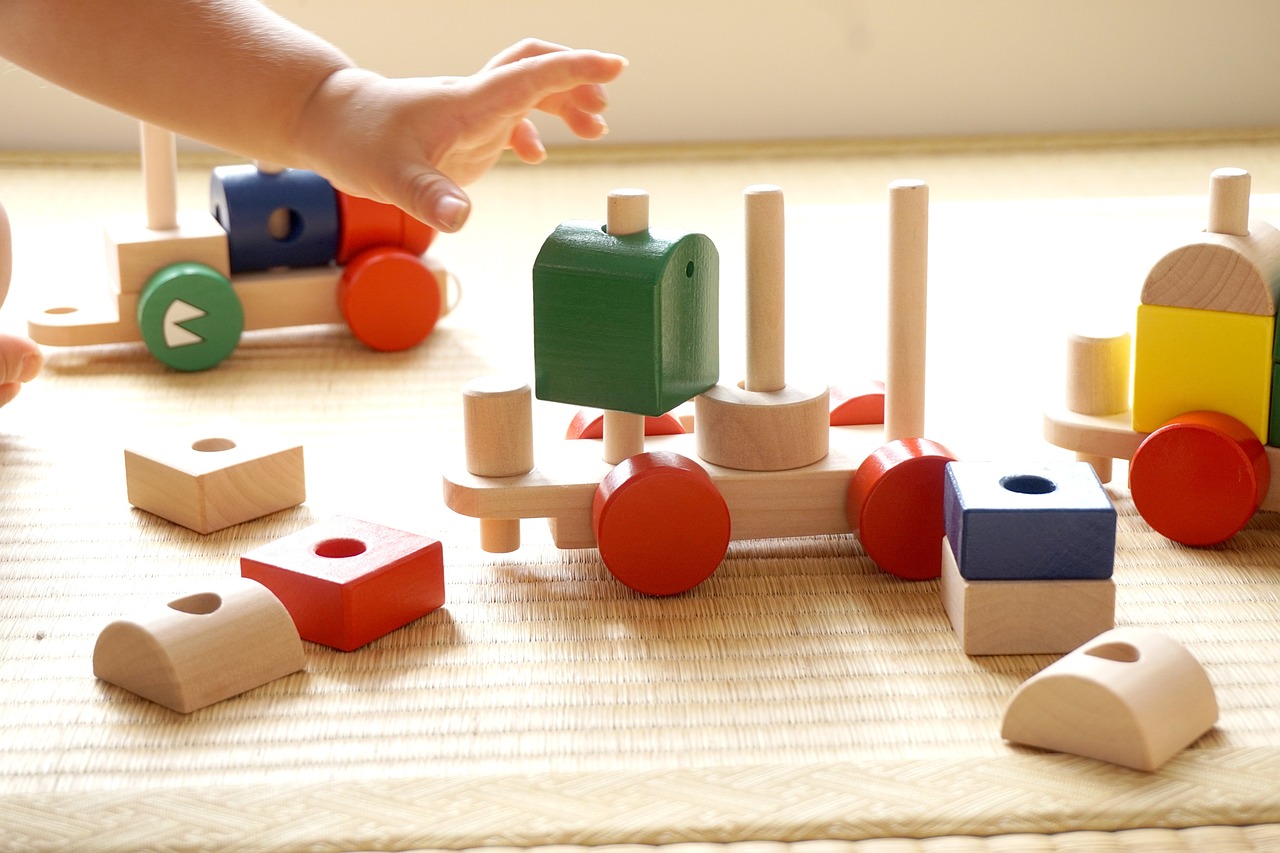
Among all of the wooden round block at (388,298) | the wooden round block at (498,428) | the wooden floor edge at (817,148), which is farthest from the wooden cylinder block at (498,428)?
the wooden floor edge at (817,148)

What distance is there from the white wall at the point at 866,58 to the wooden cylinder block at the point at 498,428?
1.26 metres

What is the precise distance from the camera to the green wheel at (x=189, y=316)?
129 cm

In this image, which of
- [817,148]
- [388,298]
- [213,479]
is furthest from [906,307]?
[817,148]

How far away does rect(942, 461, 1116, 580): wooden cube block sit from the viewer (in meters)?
0.78

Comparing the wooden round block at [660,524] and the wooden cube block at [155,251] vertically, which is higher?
the wooden cube block at [155,251]

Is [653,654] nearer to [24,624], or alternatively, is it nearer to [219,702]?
[219,702]

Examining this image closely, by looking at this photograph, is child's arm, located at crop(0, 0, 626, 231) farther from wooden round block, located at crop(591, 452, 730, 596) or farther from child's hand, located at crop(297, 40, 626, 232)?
wooden round block, located at crop(591, 452, 730, 596)

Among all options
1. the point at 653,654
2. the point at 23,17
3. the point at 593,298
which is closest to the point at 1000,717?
the point at 653,654

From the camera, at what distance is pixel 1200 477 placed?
35.7 inches

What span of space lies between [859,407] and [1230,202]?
0.26 meters

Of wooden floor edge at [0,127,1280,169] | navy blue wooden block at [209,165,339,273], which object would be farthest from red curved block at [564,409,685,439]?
wooden floor edge at [0,127,1280,169]

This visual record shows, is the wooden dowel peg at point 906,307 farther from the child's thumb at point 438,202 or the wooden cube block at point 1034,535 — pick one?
the child's thumb at point 438,202

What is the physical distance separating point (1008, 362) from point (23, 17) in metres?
0.81

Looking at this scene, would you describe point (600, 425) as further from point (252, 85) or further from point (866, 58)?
point (866, 58)
